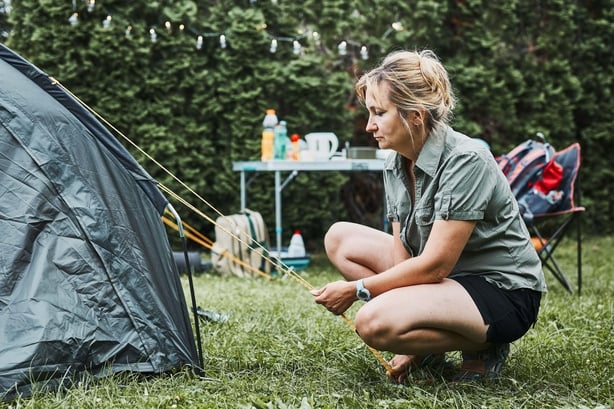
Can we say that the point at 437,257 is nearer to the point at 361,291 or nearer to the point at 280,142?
the point at 361,291

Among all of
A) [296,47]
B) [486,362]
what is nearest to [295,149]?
[296,47]

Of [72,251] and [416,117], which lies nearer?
[416,117]

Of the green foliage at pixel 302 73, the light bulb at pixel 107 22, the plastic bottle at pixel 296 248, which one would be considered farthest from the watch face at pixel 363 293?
the light bulb at pixel 107 22

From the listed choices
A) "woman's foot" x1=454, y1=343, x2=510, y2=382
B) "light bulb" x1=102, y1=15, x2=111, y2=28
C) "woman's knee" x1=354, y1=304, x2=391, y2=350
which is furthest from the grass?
"light bulb" x1=102, y1=15, x2=111, y2=28

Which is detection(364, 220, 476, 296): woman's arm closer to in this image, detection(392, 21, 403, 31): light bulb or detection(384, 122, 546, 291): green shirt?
detection(384, 122, 546, 291): green shirt

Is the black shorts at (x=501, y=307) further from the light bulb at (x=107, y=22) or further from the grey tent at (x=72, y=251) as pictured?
the light bulb at (x=107, y=22)

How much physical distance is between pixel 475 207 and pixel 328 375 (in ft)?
2.42

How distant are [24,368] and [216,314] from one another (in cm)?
123

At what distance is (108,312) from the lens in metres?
2.44

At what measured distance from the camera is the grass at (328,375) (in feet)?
7.23

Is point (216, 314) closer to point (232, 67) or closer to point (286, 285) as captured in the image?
point (286, 285)

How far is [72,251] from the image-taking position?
2416mm

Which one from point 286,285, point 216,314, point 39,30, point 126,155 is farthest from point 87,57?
point 126,155

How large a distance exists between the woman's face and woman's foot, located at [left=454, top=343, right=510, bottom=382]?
0.69 meters
